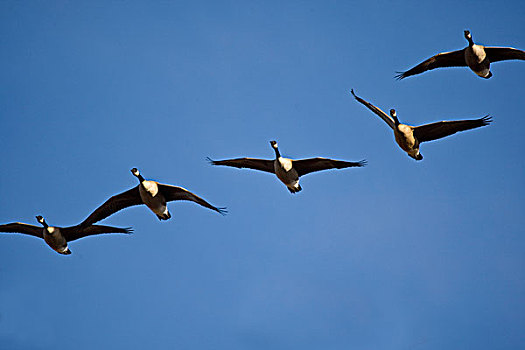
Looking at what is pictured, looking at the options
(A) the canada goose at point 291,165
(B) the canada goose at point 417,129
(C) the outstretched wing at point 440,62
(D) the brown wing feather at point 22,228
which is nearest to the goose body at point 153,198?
(A) the canada goose at point 291,165

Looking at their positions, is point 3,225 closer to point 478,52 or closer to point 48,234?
point 48,234

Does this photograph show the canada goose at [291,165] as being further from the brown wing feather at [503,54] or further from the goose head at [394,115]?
the brown wing feather at [503,54]

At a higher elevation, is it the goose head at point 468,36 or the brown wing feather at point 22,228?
the goose head at point 468,36

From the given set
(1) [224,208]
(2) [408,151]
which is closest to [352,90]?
(2) [408,151]

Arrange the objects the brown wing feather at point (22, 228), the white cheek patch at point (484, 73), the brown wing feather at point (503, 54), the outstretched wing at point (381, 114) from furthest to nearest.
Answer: the brown wing feather at point (22, 228) → the white cheek patch at point (484, 73) → the brown wing feather at point (503, 54) → the outstretched wing at point (381, 114)

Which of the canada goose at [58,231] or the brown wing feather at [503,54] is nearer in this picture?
the brown wing feather at [503,54]

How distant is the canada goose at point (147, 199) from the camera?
2034 centimetres

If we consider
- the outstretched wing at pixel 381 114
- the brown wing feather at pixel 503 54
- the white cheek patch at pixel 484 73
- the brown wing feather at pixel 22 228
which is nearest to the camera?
the outstretched wing at pixel 381 114

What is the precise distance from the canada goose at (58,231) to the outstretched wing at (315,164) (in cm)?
557

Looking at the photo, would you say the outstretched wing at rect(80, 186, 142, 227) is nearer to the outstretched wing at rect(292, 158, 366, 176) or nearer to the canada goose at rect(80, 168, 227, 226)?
Result: the canada goose at rect(80, 168, 227, 226)

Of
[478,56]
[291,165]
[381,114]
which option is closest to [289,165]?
[291,165]

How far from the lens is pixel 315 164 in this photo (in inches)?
801

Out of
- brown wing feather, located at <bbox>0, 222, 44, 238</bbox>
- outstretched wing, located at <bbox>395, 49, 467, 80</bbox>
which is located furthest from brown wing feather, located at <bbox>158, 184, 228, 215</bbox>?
outstretched wing, located at <bbox>395, 49, 467, 80</bbox>

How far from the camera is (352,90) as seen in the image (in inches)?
754
